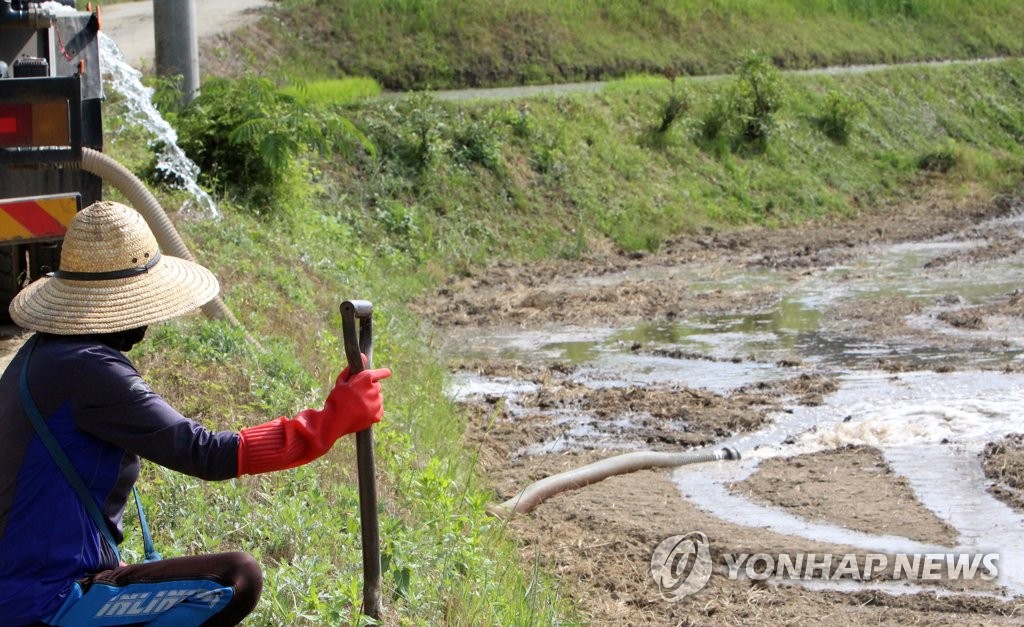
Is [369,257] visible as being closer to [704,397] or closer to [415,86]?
[704,397]

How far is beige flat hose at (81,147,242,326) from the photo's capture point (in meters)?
8.15

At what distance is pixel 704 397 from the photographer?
11039 millimetres

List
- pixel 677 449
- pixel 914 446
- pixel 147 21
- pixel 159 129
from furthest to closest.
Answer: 1. pixel 147 21
2. pixel 159 129
3. pixel 677 449
4. pixel 914 446

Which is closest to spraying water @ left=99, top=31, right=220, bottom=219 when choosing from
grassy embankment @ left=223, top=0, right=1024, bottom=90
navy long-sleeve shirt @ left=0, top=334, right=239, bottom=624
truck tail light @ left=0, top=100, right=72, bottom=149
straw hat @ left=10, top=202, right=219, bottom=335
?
truck tail light @ left=0, top=100, right=72, bottom=149

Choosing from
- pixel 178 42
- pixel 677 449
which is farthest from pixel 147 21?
pixel 677 449

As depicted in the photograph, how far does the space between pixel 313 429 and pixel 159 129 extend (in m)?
10.1

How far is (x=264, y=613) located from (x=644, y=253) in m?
15.5

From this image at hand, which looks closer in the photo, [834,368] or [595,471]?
[595,471]

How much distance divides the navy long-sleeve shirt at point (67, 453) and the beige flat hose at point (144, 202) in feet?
15.8

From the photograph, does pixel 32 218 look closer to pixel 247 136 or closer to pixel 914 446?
pixel 914 446

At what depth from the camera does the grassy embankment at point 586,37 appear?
23203 mm

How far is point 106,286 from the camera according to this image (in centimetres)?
346

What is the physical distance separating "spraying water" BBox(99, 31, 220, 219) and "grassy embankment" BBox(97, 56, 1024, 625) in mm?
218

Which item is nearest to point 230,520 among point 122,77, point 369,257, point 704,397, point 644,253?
point 704,397
